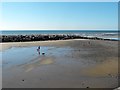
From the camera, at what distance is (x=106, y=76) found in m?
14.0

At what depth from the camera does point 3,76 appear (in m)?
14.3

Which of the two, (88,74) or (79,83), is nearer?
(79,83)

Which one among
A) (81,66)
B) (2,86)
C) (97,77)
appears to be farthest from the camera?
(81,66)

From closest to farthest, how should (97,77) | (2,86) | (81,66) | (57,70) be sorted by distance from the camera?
(2,86) < (97,77) < (57,70) < (81,66)

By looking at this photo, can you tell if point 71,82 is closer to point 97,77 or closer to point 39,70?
point 97,77

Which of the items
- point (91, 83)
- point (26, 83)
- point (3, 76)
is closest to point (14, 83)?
point (26, 83)

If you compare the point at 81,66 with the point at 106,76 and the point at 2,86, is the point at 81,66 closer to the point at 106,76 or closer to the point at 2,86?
the point at 106,76

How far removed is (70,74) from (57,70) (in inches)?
54.7

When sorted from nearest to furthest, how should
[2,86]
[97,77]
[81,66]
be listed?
[2,86]
[97,77]
[81,66]

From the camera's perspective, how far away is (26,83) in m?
12.6

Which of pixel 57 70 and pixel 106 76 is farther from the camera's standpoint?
pixel 57 70

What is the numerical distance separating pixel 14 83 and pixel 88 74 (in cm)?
459

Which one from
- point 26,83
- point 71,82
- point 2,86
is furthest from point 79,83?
point 2,86

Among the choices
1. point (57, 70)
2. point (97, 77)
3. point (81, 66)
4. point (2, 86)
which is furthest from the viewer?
point (81, 66)
